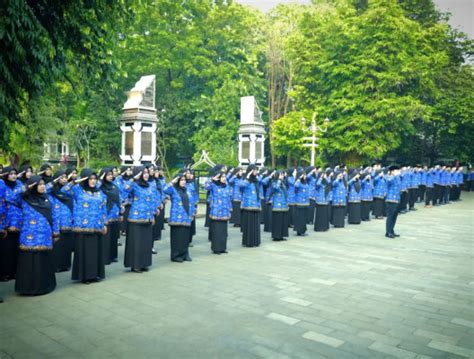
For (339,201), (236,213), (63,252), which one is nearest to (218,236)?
(63,252)

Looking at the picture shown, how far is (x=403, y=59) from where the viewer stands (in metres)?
23.7

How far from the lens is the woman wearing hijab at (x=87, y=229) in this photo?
715 cm

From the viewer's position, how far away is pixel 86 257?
23.5 feet

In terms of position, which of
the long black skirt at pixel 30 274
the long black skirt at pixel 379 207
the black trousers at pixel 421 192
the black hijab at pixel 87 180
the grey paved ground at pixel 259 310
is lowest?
the grey paved ground at pixel 259 310

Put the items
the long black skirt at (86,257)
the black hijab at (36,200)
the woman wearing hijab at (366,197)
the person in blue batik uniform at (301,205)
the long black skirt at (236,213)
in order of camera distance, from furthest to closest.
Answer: the woman wearing hijab at (366,197), the long black skirt at (236,213), the person in blue batik uniform at (301,205), the long black skirt at (86,257), the black hijab at (36,200)

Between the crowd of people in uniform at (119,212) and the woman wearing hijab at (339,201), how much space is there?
3cm

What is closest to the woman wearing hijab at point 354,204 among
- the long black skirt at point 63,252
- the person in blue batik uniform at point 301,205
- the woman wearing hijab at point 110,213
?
the person in blue batik uniform at point 301,205

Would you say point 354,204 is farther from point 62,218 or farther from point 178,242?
point 62,218

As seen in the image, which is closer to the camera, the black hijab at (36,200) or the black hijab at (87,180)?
the black hijab at (36,200)

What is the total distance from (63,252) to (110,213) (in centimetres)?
127

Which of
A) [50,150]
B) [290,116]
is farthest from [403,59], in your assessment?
[50,150]

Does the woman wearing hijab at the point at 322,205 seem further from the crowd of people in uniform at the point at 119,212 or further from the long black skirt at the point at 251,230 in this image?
the long black skirt at the point at 251,230

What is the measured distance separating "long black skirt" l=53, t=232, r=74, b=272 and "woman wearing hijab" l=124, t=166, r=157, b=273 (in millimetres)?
1129

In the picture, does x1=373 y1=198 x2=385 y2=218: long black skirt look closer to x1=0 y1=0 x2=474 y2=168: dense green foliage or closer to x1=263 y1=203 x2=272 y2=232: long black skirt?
x1=263 y1=203 x2=272 y2=232: long black skirt
